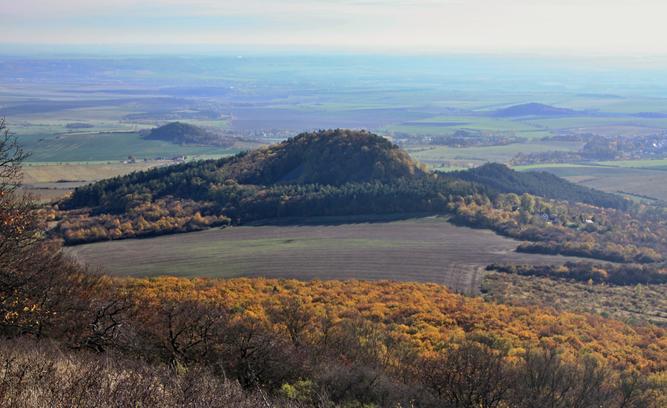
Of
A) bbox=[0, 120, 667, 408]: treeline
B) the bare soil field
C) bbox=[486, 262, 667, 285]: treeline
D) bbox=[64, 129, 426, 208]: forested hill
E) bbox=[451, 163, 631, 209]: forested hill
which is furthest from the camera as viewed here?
bbox=[451, 163, 631, 209]: forested hill

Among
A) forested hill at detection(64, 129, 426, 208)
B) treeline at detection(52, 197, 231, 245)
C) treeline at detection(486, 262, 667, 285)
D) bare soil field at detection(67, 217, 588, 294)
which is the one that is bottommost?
treeline at detection(486, 262, 667, 285)

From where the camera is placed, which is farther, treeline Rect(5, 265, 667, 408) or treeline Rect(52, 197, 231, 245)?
treeline Rect(52, 197, 231, 245)

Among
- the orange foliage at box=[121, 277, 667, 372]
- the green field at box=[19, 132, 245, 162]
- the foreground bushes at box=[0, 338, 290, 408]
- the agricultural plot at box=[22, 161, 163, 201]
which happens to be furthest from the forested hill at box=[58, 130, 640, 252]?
the green field at box=[19, 132, 245, 162]

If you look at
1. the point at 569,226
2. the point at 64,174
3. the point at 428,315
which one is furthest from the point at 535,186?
the point at 64,174

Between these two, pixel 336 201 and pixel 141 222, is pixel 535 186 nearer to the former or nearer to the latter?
pixel 336 201

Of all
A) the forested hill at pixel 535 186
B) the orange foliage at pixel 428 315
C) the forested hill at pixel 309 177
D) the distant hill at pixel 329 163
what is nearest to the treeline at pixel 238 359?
the orange foliage at pixel 428 315

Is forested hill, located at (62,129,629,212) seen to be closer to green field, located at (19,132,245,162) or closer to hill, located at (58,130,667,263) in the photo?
hill, located at (58,130,667,263)
